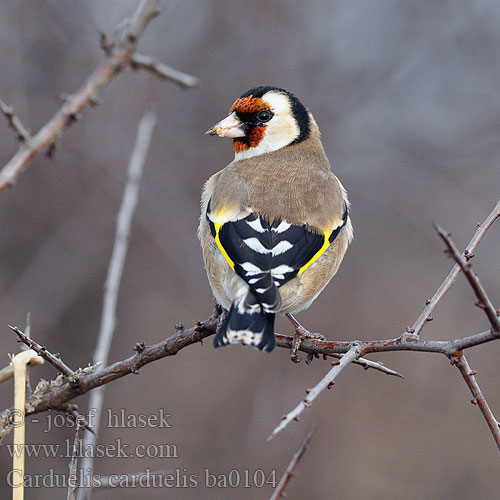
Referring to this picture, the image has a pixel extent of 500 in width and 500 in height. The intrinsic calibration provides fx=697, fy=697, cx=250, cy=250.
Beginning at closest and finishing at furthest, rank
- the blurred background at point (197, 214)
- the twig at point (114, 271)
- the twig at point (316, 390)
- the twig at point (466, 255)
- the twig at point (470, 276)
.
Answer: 1. the twig at point (470, 276)
2. the twig at point (316, 390)
3. the twig at point (466, 255)
4. the twig at point (114, 271)
5. the blurred background at point (197, 214)

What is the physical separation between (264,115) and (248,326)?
7.01 feet

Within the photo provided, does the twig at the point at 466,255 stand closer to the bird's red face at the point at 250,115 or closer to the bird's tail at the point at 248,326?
the bird's tail at the point at 248,326

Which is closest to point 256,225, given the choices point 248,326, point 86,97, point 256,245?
point 256,245

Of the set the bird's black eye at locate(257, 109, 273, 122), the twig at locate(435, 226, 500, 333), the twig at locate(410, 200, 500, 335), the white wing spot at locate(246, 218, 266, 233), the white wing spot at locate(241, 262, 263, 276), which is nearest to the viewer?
the twig at locate(435, 226, 500, 333)

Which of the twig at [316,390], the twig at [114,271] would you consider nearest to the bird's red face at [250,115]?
the twig at [114,271]

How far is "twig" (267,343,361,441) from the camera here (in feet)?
5.66

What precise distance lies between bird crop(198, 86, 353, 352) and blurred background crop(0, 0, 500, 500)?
2.27 m

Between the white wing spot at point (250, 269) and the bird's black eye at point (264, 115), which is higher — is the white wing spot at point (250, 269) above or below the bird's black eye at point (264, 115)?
below

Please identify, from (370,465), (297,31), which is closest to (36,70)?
(297,31)

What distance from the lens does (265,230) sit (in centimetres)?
355

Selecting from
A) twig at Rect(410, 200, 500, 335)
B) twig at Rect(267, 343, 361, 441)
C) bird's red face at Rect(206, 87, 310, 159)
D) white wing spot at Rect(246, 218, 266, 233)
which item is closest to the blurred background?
bird's red face at Rect(206, 87, 310, 159)

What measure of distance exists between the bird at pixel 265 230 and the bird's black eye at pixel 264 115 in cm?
2

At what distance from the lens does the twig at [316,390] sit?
172 cm

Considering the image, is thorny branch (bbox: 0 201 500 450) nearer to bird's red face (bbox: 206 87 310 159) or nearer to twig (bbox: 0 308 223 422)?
twig (bbox: 0 308 223 422)
